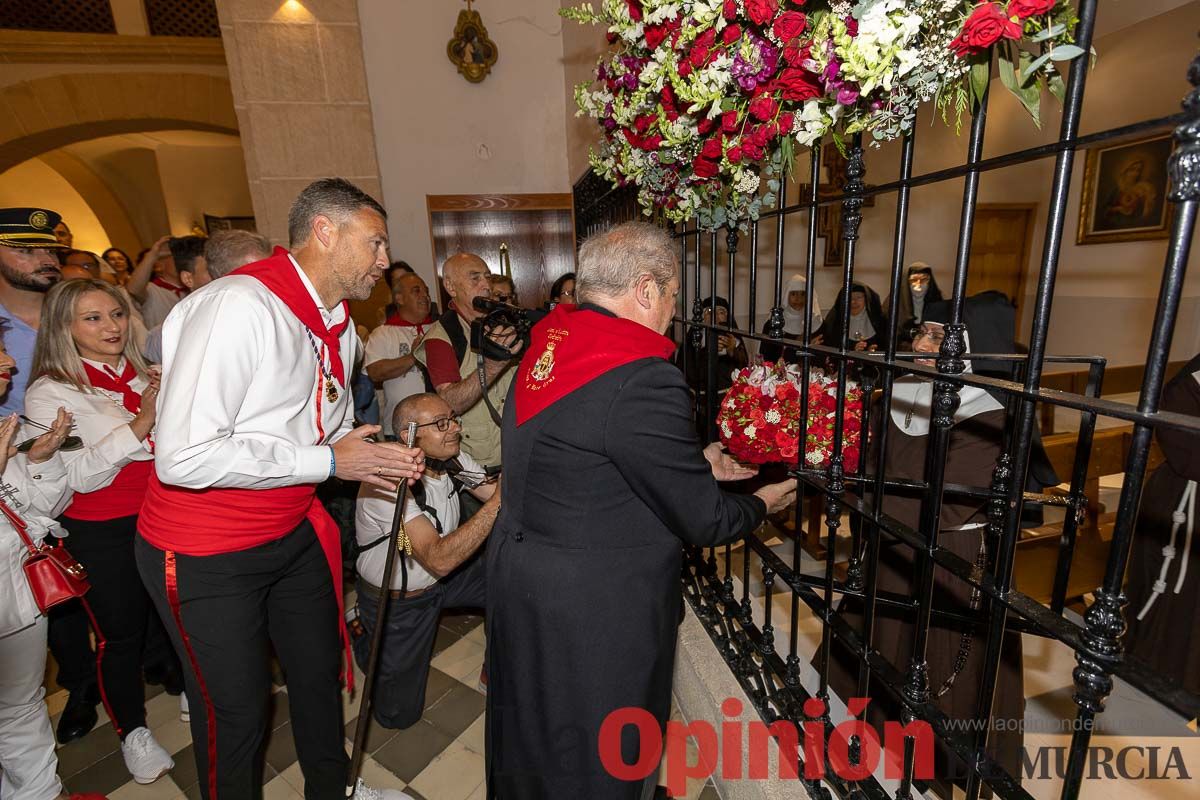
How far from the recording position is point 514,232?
6.30m

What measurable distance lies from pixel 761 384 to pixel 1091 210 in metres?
5.89

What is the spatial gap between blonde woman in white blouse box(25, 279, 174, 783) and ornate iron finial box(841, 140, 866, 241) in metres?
2.34

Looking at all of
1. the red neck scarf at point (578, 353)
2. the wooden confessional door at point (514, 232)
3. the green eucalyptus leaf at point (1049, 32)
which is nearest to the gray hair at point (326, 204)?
the red neck scarf at point (578, 353)

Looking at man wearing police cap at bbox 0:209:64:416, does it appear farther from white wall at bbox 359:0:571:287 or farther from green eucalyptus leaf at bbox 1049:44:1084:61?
white wall at bbox 359:0:571:287

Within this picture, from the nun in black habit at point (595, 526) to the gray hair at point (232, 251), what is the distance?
149cm

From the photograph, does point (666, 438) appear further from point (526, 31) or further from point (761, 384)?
point (526, 31)

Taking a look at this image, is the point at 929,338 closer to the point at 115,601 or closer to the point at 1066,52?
the point at 1066,52

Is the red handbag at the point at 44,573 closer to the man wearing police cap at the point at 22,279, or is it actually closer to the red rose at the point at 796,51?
the man wearing police cap at the point at 22,279

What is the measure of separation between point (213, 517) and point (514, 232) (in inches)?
208

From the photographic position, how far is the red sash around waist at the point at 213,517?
1.50 m

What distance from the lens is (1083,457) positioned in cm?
135

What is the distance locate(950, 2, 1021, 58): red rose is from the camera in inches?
29.5

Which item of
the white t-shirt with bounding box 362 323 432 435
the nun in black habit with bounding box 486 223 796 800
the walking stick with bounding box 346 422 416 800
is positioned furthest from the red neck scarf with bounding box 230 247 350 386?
the white t-shirt with bounding box 362 323 432 435

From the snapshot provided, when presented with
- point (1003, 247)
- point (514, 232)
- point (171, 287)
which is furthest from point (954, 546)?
point (1003, 247)
